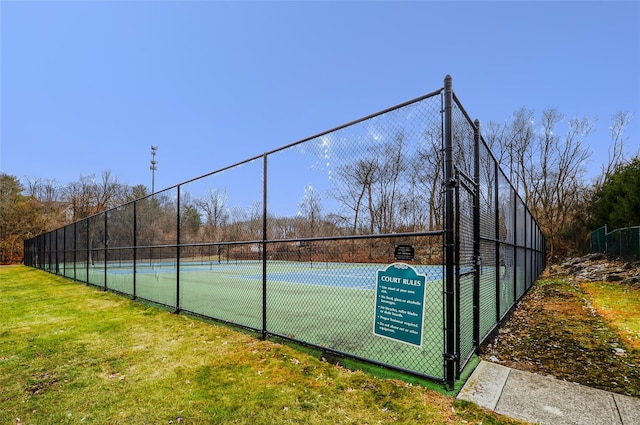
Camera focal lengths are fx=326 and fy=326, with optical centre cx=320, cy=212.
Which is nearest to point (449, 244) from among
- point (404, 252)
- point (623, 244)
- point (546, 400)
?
point (404, 252)

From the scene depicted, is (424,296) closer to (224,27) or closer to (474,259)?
(474,259)

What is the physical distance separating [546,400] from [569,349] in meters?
1.83

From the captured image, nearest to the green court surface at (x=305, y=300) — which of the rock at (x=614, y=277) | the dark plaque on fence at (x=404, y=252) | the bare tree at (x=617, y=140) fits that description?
the dark plaque on fence at (x=404, y=252)

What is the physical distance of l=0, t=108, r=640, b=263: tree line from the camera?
3.12 meters

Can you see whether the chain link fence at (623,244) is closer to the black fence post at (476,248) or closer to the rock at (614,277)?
the rock at (614,277)

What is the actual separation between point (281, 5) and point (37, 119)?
41.5m

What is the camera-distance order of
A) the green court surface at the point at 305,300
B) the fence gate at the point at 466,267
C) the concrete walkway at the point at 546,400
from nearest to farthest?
the concrete walkway at the point at 546,400 → the fence gate at the point at 466,267 → the green court surface at the point at 305,300

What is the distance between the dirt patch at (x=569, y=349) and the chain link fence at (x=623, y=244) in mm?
7443

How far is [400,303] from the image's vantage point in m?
2.83

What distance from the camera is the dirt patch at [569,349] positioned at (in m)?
3.07

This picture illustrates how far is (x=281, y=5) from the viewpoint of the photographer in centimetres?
1084

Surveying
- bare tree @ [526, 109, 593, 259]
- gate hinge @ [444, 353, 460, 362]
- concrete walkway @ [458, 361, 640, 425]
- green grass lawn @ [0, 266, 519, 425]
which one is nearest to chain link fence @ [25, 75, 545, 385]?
gate hinge @ [444, 353, 460, 362]

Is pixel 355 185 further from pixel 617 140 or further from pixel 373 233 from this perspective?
pixel 617 140

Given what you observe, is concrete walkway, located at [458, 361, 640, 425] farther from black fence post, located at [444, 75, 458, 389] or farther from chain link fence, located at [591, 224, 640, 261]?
chain link fence, located at [591, 224, 640, 261]
